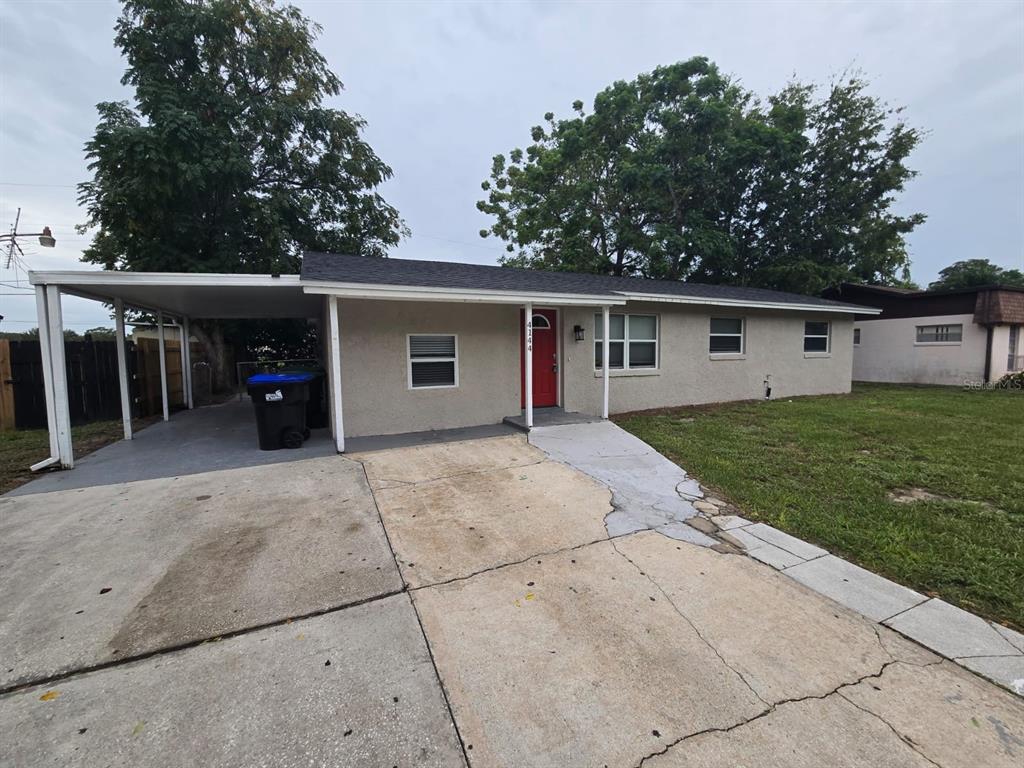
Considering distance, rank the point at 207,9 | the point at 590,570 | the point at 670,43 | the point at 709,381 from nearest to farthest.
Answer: the point at 590,570 → the point at 709,381 → the point at 207,9 → the point at 670,43

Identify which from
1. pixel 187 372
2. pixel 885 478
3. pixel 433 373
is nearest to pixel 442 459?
pixel 433 373

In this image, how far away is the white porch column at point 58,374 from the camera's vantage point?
539 cm

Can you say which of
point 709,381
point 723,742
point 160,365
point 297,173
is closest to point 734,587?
point 723,742

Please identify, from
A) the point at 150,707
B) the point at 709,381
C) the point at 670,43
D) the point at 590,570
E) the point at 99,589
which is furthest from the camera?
the point at 670,43

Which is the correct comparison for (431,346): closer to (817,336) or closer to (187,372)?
(187,372)

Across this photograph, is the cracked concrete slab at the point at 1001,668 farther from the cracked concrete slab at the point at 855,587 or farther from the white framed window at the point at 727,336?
the white framed window at the point at 727,336

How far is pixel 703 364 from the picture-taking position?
10094 millimetres

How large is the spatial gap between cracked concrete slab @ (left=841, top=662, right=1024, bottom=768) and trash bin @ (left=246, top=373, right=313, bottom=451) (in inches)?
261

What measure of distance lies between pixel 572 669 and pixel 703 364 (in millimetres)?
9268

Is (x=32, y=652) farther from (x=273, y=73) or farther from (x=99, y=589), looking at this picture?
(x=273, y=73)

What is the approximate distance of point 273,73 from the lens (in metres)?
13.0

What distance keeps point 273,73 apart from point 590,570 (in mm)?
16952

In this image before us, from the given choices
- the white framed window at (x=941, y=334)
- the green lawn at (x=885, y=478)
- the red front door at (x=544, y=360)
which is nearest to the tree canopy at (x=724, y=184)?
the white framed window at (x=941, y=334)

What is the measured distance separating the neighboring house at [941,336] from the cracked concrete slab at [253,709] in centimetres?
1890
